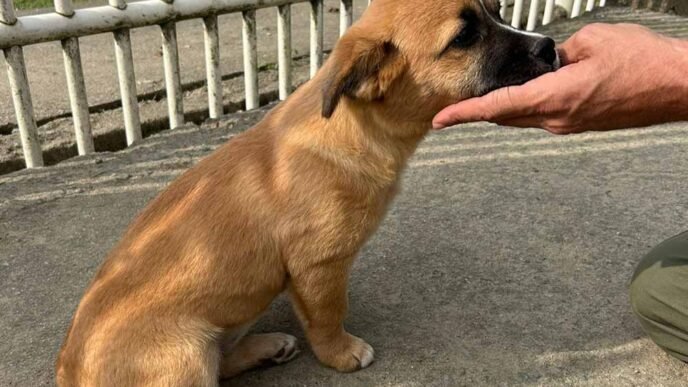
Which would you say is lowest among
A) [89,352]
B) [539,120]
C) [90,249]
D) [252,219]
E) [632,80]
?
[90,249]

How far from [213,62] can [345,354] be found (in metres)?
2.91

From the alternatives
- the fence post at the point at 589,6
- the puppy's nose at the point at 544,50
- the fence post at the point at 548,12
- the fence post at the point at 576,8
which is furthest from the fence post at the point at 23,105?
the fence post at the point at 589,6

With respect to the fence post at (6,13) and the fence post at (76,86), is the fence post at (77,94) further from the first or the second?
the fence post at (6,13)

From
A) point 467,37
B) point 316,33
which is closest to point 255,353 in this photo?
point 467,37

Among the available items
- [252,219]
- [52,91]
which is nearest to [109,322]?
[252,219]

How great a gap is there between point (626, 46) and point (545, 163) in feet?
7.16

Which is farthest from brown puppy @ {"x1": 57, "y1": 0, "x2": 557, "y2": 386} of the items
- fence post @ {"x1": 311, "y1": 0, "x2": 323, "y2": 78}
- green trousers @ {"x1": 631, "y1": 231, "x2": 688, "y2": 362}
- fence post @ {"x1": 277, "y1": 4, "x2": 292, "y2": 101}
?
fence post @ {"x1": 311, "y1": 0, "x2": 323, "y2": 78}

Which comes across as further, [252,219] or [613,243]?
[613,243]

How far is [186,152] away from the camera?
475cm

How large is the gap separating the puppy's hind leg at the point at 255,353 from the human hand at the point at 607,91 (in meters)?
1.24

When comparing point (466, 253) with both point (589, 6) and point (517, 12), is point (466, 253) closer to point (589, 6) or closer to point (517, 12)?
point (517, 12)

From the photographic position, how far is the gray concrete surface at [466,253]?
2996mm

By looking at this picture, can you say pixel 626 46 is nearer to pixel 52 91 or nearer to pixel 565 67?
pixel 565 67

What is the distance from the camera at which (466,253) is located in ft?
12.2
